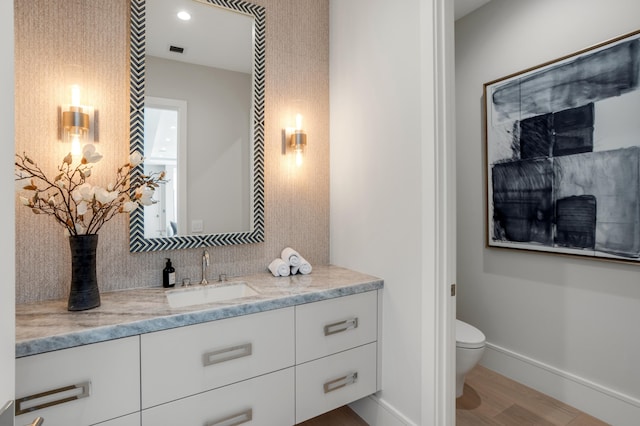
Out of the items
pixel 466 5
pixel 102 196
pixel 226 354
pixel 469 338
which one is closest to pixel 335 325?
pixel 226 354

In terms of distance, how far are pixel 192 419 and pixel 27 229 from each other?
1.05m

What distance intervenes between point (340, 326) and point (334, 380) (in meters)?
0.27

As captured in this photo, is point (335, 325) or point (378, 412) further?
point (378, 412)

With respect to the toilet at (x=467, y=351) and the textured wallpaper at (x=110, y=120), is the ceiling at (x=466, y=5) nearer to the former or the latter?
the textured wallpaper at (x=110, y=120)

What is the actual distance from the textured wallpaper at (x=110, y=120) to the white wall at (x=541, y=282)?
4.37 feet

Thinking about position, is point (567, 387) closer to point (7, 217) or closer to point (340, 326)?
point (340, 326)

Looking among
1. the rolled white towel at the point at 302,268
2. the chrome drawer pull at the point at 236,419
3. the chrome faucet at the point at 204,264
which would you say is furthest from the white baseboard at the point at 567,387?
the chrome faucet at the point at 204,264

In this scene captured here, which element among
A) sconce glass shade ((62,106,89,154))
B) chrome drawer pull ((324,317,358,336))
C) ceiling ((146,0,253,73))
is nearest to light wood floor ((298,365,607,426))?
chrome drawer pull ((324,317,358,336))

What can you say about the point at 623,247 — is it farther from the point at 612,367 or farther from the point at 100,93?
the point at 100,93

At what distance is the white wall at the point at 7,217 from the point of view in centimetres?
54

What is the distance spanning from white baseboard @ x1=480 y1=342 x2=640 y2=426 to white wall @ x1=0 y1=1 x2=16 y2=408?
2634 millimetres

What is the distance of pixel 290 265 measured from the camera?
1997 millimetres

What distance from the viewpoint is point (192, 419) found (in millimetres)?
1349

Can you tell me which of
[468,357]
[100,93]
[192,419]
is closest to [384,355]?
[468,357]
